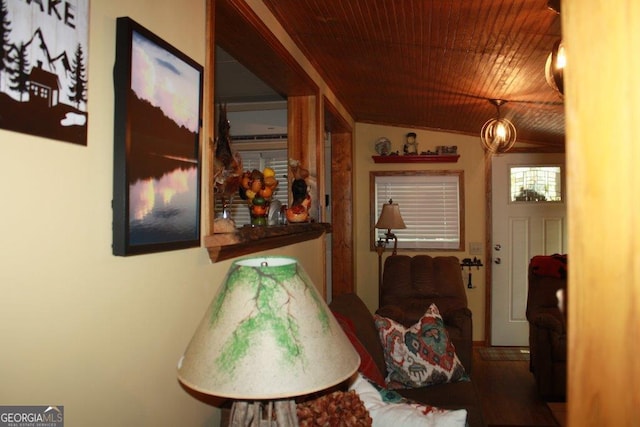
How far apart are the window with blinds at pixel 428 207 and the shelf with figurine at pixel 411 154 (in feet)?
0.49

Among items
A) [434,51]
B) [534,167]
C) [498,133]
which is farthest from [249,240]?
[534,167]

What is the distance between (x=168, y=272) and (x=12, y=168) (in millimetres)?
649

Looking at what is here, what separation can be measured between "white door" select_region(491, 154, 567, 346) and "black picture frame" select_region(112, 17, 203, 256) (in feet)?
14.6

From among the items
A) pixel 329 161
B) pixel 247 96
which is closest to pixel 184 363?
pixel 247 96

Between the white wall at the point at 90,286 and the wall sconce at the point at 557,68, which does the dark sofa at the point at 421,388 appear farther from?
the wall sconce at the point at 557,68

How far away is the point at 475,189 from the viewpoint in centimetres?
537

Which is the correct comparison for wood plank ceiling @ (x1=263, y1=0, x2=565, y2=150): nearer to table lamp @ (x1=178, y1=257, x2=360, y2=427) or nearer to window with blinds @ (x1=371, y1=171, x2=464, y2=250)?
window with blinds @ (x1=371, y1=171, x2=464, y2=250)

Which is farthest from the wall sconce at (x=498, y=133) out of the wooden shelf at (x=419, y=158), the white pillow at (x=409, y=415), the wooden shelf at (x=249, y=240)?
the white pillow at (x=409, y=415)

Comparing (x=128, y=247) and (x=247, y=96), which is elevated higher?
(x=247, y=96)

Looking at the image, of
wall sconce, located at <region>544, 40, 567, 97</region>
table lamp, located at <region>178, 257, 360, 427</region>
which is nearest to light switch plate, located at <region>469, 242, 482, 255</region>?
wall sconce, located at <region>544, 40, 567, 97</region>

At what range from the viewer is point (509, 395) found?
393 cm

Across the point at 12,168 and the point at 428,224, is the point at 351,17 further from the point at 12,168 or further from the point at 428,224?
the point at 428,224

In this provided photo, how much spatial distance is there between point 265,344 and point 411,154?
4686 mm

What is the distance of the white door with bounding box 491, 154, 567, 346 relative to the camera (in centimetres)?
527
